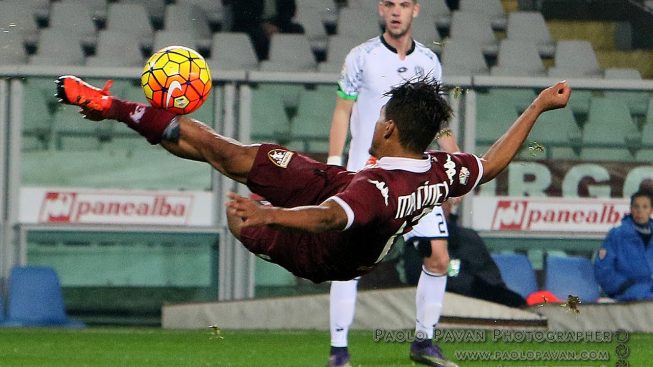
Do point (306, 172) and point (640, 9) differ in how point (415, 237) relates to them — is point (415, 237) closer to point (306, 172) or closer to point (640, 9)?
point (306, 172)

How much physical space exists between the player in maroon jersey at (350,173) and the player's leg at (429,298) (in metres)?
2.06

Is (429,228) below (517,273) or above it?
above

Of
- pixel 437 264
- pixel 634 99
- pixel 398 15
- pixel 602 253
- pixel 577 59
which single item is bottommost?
pixel 602 253

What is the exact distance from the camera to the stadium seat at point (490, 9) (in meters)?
16.3

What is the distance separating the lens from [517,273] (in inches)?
550

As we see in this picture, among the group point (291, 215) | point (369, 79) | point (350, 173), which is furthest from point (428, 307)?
point (291, 215)

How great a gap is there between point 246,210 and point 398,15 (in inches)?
162

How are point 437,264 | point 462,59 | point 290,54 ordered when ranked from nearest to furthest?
point 437,264, point 290,54, point 462,59

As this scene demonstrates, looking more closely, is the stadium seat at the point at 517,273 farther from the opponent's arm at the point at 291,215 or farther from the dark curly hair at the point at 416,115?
the opponent's arm at the point at 291,215

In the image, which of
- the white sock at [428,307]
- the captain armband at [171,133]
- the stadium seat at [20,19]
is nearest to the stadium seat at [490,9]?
the stadium seat at [20,19]

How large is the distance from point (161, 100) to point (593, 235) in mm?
8105

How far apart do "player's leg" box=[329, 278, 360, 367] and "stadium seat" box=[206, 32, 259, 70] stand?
20.2ft

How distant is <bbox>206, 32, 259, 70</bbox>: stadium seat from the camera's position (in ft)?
49.1

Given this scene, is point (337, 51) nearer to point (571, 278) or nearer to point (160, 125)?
point (571, 278)
